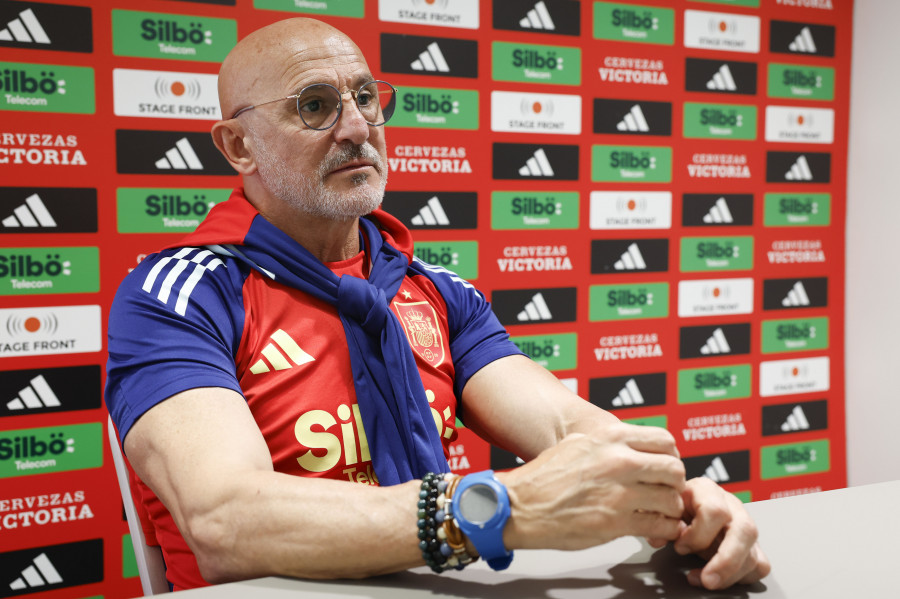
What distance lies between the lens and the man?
84 centimetres

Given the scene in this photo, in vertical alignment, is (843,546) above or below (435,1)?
below

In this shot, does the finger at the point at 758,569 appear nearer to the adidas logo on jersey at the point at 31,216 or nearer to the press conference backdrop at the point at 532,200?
the press conference backdrop at the point at 532,200

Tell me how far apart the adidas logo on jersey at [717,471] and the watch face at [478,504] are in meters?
2.38

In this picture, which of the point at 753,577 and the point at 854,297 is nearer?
the point at 753,577

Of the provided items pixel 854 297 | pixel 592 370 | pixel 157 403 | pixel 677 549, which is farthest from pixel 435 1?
pixel 854 297

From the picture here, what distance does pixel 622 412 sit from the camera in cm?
278

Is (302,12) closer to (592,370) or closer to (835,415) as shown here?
(592,370)

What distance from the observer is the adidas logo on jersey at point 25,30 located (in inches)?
74.0

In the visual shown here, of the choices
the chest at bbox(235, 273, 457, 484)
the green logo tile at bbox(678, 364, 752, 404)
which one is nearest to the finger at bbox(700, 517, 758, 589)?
the chest at bbox(235, 273, 457, 484)

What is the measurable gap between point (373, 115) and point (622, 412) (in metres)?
1.76

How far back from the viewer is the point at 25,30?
1.90m

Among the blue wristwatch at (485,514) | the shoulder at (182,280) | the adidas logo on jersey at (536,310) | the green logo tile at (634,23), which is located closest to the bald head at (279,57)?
the shoulder at (182,280)

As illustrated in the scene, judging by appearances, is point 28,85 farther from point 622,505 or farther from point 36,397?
point 622,505

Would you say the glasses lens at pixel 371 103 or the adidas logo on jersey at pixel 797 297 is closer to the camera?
the glasses lens at pixel 371 103
